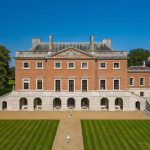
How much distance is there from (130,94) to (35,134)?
24.9 metres

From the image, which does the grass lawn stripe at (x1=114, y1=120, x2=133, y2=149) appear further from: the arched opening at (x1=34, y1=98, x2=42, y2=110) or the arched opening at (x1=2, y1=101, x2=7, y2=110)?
the arched opening at (x1=2, y1=101, x2=7, y2=110)

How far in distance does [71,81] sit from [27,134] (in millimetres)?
22280

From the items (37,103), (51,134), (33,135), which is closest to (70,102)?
(37,103)

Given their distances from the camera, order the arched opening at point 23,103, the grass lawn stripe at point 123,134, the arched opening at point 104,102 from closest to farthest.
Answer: the grass lawn stripe at point 123,134 → the arched opening at point 23,103 → the arched opening at point 104,102

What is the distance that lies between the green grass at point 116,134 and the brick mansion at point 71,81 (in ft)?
41.6

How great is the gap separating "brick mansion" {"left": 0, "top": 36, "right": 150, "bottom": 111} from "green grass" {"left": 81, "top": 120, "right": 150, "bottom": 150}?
12.7 m

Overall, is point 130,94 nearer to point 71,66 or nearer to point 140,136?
point 71,66

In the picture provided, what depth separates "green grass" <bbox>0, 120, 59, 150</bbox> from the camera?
2517cm

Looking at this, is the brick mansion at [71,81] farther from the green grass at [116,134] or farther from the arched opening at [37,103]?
the green grass at [116,134]

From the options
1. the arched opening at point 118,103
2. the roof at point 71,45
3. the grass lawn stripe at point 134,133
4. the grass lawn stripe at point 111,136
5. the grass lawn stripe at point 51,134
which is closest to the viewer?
the grass lawn stripe at point 111,136

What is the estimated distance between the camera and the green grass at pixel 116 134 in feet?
82.5

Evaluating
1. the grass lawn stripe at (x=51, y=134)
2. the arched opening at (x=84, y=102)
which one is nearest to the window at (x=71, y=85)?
the arched opening at (x=84, y=102)

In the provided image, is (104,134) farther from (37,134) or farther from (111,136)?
(37,134)

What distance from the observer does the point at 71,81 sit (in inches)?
2007
